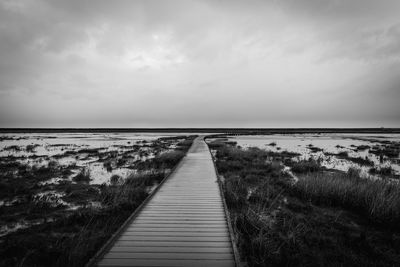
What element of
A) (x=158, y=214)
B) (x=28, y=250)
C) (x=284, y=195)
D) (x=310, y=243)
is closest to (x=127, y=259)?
(x=158, y=214)

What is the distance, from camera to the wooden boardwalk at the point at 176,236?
352 cm

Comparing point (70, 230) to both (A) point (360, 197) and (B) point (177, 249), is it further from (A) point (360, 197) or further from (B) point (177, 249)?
(A) point (360, 197)

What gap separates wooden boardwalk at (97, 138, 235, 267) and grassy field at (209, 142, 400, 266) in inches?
28.6

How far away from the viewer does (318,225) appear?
19.5ft

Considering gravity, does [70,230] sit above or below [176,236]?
below

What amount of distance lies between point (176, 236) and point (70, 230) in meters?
3.20

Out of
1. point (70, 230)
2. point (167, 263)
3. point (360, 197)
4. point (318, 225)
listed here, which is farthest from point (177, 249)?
point (360, 197)

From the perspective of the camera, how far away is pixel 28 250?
14.8 feet

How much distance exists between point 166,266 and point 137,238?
1019 mm

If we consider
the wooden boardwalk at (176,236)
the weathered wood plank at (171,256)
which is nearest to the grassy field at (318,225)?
the wooden boardwalk at (176,236)

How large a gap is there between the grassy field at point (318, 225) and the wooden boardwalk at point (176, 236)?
727mm

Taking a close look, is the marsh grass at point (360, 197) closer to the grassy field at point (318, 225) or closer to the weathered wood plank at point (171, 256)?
the grassy field at point (318, 225)

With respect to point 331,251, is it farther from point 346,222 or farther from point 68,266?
point 68,266

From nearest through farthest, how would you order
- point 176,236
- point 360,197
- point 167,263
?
point 167,263, point 176,236, point 360,197
